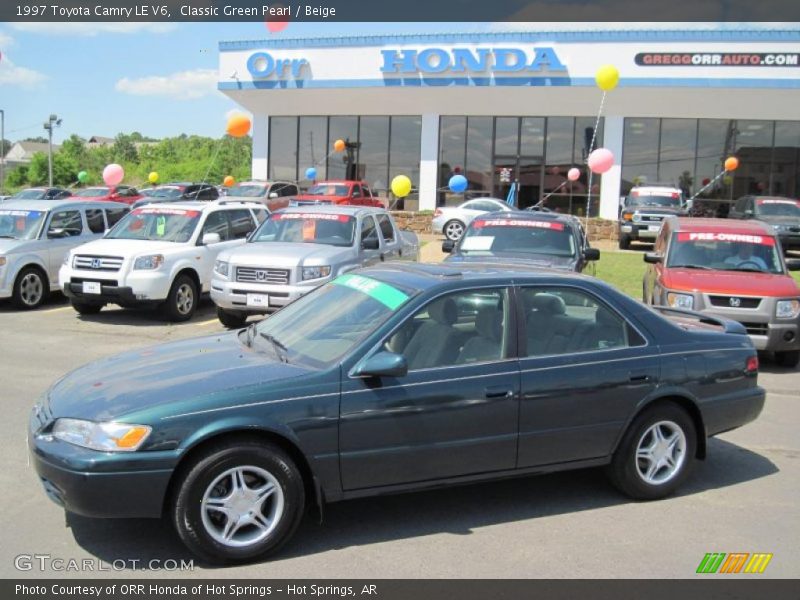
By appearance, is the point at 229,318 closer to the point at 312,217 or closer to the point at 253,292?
the point at 253,292

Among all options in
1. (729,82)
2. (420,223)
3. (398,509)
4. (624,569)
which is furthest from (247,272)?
(729,82)

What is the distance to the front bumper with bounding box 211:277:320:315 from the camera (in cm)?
1045

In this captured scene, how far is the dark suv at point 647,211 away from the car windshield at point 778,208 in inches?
82.5

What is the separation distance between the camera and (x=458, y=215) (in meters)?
25.1

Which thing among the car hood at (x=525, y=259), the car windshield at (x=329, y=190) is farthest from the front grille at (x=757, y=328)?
the car windshield at (x=329, y=190)

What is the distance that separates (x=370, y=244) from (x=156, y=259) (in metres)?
3.19

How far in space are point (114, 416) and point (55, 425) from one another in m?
0.38

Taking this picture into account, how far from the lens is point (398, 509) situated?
4.99 meters

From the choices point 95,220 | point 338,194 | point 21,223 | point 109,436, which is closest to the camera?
point 109,436

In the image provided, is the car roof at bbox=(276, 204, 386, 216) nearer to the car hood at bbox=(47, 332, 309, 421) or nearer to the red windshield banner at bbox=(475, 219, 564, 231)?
the red windshield banner at bbox=(475, 219, 564, 231)

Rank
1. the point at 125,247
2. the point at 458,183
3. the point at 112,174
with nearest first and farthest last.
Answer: the point at 125,247 < the point at 112,174 < the point at 458,183

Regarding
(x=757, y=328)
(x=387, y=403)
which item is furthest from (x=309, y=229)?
(x=387, y=403)

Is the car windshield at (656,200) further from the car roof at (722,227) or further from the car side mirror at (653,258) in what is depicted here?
the car side mirror at (653,258)

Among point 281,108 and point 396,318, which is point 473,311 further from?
point 281,108
